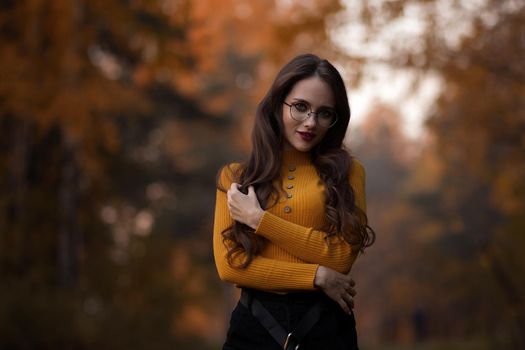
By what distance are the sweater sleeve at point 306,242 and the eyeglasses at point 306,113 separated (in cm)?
42

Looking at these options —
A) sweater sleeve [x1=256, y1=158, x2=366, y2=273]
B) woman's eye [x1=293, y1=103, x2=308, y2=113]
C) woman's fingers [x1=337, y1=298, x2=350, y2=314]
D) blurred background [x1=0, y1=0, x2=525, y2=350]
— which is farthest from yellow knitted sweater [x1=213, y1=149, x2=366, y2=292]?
blurred background [x1=0, y1=0, x2=525, y2=350]

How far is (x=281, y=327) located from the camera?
10.9 feet

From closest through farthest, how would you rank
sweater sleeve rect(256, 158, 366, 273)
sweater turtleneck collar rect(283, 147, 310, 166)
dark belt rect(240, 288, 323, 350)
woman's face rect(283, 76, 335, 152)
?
1. dark belt rect(240, 288, 323, 350)
2. sweater sleeve rect(256, 158, 366, 273)
3. woman's face rect(283, 76, 335, 152)
4. sweater turtleneck collar rect(283, 147, 310, 166)

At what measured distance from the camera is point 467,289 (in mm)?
11109

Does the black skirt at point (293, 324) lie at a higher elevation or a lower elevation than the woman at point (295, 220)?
lower

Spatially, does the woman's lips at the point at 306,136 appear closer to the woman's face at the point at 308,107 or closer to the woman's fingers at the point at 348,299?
the woman's face at the point at 308,107

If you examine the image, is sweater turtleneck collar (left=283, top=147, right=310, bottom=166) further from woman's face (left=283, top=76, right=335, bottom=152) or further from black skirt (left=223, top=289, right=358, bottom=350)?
black skirt (left=223, top=289, right=358, bottom=350)

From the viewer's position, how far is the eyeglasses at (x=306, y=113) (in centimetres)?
356

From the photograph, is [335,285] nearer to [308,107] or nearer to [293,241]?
[293,241]

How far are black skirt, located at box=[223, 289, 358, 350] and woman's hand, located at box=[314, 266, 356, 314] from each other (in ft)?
0.23

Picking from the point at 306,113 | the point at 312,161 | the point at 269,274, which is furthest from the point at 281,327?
the point at 306,113

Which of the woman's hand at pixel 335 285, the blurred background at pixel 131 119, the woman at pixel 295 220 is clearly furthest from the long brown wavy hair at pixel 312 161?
the blurred background at pixel 131 119

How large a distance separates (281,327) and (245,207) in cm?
49

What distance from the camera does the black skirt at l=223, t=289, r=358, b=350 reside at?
10.9 ft
